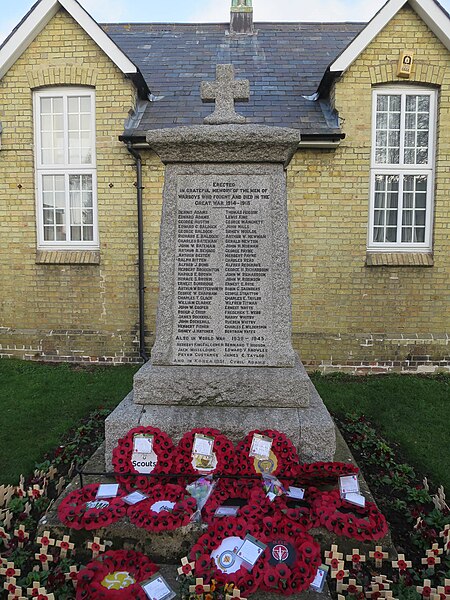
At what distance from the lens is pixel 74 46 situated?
→ 326 inches

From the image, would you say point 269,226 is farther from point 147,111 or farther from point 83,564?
point 147,111

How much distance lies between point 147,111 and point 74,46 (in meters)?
1.68

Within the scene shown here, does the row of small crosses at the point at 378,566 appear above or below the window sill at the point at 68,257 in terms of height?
below

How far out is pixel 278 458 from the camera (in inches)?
128

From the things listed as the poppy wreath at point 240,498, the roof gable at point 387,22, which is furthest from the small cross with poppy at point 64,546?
the roof gable at point 387,22

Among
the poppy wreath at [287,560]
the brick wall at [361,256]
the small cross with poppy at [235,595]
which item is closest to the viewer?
the small cross with poppy at [235,595]

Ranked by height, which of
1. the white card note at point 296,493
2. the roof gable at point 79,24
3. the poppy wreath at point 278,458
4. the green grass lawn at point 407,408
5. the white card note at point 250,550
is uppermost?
the roof gable at point 79,24

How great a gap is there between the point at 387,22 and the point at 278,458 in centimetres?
786

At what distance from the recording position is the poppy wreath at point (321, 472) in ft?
10.6

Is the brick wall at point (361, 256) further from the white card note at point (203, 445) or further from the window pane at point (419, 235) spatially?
the white card note at point (203, 445)

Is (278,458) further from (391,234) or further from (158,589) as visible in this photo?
(391,234)

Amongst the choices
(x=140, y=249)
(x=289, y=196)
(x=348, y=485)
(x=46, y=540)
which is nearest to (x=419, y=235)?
(x=289, y=196)

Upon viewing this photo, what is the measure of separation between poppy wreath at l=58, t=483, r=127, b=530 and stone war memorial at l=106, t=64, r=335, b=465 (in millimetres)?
667

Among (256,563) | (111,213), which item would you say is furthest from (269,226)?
(111,213)
